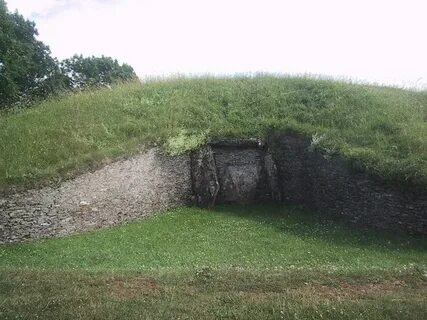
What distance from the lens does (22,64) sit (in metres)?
36.4

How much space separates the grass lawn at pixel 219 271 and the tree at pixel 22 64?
17.3 m

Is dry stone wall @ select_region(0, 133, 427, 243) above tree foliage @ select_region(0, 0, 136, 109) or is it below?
below

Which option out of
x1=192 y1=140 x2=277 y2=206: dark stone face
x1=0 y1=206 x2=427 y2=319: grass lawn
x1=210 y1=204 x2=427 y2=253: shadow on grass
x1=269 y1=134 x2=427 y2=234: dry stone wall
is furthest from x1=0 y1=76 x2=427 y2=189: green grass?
x1=0 y1=206 x2=427 y2=319: grass lawn

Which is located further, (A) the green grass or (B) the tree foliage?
(B) the tree foliage

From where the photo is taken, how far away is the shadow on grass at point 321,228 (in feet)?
54.7

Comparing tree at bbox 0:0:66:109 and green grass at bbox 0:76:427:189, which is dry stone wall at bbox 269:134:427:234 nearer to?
green grass at bbox 0:76:427:189

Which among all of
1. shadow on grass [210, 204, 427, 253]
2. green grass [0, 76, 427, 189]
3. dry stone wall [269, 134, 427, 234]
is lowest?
shadow on grass [210, 204, 427, 253]

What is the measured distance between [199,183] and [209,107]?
473 centimetres

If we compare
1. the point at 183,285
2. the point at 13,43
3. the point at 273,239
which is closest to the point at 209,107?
the point at 273,239

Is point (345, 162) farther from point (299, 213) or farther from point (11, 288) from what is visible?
point (11, 288)

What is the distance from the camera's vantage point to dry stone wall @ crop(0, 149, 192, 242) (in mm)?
17234

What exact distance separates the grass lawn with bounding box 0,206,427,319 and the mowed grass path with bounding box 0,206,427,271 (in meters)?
0.04

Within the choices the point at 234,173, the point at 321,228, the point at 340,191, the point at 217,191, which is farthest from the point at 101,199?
the point at 340,191

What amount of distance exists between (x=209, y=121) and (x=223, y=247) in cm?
812
